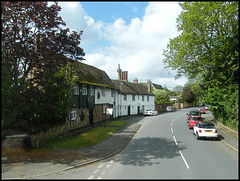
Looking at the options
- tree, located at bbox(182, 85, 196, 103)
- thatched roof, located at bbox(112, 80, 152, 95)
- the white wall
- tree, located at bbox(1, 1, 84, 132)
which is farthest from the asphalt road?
tree, located at bbox(182, 85, 196, 103)

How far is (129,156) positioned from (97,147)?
3.42m

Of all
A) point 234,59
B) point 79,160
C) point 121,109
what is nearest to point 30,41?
point 79,160

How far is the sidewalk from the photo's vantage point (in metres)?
8.84

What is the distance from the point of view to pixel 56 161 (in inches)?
418

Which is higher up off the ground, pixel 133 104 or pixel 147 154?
pixel 133 104

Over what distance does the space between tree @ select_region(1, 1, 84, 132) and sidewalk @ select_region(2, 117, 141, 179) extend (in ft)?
9.10

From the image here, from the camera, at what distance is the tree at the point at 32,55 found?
437 inches

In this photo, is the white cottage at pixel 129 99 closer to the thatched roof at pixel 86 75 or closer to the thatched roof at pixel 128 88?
the thatched roof at pixel 128 88

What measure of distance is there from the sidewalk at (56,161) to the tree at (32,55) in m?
2.77

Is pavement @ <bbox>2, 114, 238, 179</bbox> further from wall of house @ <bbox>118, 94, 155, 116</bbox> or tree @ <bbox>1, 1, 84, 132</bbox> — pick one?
wall of house @ <bbox>118, 94, 155, 116</bbox>

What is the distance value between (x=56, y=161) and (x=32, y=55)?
651 centimetres

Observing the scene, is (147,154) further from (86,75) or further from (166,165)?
(86,75)

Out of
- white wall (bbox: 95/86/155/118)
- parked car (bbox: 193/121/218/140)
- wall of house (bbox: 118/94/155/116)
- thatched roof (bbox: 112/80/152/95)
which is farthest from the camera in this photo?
thatched roof (bbox: 112/80/152/95)

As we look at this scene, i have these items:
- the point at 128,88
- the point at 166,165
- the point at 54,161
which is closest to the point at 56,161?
the point at 54,161
